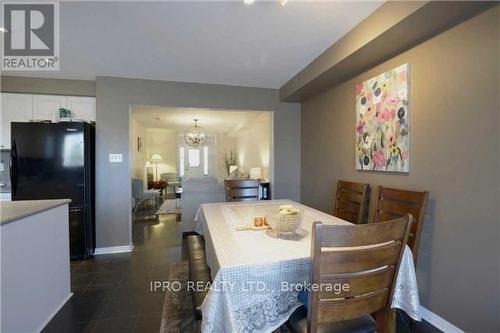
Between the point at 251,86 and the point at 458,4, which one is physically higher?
the point at 251,86

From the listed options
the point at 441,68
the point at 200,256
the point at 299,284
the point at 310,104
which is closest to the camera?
the point at 299,284

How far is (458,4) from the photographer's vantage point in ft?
4.68

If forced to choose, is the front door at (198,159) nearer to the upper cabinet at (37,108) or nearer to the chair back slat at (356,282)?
the upper cabinet at (37,108)

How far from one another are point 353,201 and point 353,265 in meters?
1.63

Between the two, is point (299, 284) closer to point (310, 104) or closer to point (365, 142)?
point (365, 142)

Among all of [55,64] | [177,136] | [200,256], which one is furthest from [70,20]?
[177,136]

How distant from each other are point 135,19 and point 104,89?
5.39 ft

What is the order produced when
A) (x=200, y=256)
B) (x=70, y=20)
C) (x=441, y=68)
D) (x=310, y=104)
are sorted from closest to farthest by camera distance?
(x=441, y=68) → (x=200, y=256) → (x=70, y=20) → (x=310, y=104)

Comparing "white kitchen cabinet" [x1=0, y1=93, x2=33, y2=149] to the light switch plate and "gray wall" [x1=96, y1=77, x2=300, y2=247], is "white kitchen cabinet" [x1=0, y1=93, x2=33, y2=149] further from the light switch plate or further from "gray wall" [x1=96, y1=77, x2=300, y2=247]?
the light switch plate

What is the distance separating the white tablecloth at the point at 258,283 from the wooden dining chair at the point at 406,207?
552 mm

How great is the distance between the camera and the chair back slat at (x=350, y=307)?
3.24 ft

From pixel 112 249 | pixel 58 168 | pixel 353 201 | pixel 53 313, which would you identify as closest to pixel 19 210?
pixel 53 313

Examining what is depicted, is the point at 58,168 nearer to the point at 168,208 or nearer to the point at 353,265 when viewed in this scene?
the point at 168,208

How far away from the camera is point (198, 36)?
7.17 feet
